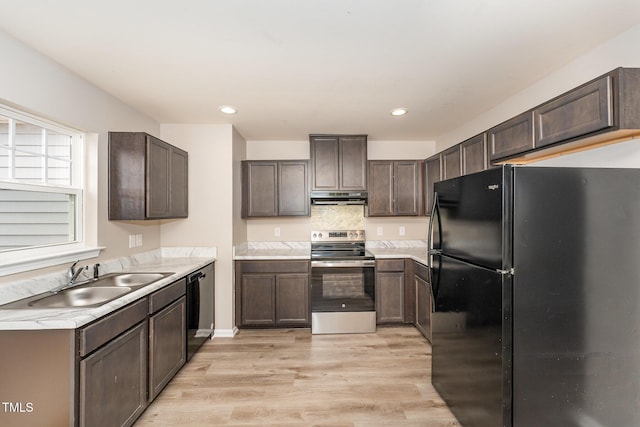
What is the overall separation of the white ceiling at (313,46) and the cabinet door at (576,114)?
40 cm

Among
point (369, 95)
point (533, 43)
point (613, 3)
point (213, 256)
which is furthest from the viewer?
point (213, 256)

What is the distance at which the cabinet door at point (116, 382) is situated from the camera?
1.54m

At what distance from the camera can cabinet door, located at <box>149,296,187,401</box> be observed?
2.15 m

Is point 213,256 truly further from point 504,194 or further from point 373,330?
point 504,194

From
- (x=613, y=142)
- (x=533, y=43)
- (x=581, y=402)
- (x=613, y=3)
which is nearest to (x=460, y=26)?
(x=533, y=43)

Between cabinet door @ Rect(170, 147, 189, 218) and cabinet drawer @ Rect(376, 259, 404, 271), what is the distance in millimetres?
2365

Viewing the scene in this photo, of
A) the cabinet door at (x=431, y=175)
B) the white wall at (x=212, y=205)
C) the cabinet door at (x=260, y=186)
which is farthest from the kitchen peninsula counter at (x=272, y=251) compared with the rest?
the cabinet door at (x=431, y=175)

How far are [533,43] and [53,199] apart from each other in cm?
349

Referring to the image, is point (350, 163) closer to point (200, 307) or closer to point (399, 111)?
point (399, 111)

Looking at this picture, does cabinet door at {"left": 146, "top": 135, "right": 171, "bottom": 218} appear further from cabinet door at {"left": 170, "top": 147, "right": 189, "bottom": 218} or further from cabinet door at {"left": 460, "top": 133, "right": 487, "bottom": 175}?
cabinet door at {"left": 460, "top": 133, "right": 487, "bottom": 175}

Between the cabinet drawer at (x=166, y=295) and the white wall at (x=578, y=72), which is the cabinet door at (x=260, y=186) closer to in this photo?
the cabinet drawer at (x=166, y=295)

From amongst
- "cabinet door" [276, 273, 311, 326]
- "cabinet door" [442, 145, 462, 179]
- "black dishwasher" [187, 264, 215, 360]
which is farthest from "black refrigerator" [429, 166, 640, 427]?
"black dishwasher" [187, 264, 215, 360]

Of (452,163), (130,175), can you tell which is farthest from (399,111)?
(130,175)

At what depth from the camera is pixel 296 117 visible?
322cm
